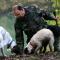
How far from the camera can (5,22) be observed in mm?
4566

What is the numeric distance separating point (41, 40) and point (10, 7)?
2.28ft

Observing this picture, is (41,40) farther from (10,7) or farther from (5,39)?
(10,7)

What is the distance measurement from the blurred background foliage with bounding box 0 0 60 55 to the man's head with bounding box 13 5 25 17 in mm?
61

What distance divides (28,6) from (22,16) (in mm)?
186

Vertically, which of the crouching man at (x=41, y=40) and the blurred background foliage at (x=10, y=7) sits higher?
the blurred background foliage at (x=10, y=7)

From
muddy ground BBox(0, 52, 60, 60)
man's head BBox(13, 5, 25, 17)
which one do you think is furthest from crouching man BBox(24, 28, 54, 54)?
man's head BBox(13, 5, 25, 17)

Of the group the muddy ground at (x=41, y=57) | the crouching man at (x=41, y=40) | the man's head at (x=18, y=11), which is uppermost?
the man's head at (x=18, y=11)

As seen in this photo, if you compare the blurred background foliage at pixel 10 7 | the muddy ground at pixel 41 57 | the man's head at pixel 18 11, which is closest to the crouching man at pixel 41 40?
the muddy ground at pixel 41 57

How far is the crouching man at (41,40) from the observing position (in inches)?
179

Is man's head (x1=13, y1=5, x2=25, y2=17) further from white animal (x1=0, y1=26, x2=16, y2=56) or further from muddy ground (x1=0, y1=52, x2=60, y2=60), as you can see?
muddy ground (x1=0, y1=52, x2=60, y2=60)

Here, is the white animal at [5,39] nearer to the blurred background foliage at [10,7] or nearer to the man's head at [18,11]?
the blurred background foliage at [10,7]

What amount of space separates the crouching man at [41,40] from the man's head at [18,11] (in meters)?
0.39

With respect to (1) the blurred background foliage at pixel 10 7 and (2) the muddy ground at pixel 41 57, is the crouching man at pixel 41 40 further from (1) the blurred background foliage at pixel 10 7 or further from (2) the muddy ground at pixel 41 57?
(1) the blurred background foliage at pixel 10 7

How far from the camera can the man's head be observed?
15.1 feet
